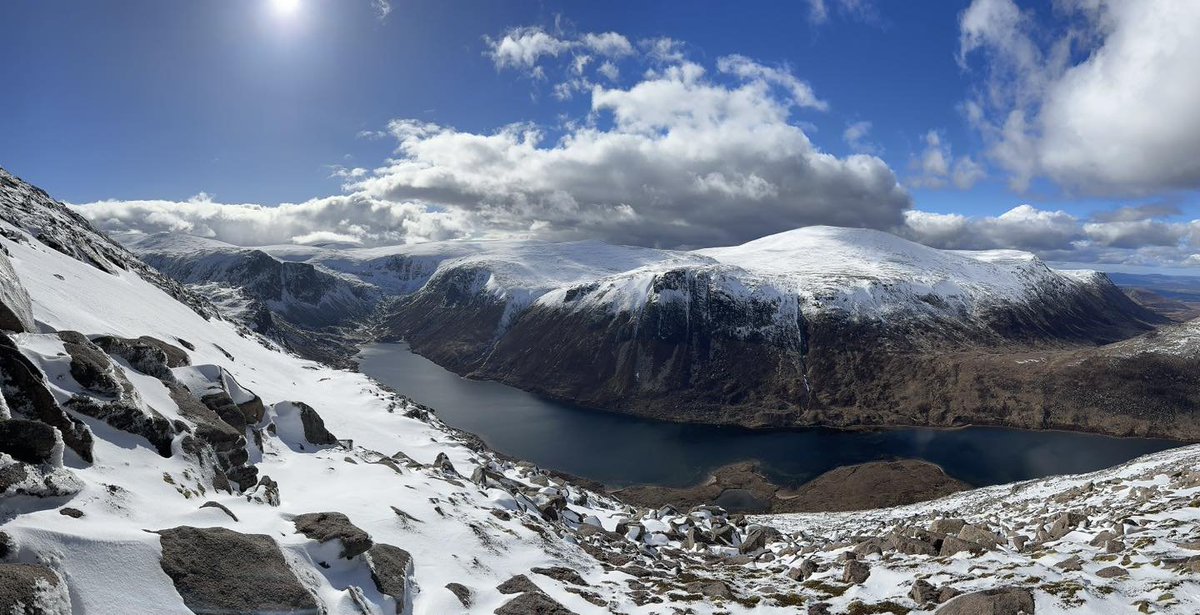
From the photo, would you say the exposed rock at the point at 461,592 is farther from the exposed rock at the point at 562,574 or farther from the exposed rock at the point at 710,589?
the exposed rock at the point at 710,589

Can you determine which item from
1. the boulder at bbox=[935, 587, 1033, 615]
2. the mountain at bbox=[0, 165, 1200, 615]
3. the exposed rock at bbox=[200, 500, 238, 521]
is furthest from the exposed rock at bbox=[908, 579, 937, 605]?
the exposed rock at bbox=[200, 500, 238, 521]

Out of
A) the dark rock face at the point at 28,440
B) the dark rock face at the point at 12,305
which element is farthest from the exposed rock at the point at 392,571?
the dark rock face at the point at 12,305

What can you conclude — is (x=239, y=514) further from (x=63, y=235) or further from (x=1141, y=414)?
(x=1141, y=414)

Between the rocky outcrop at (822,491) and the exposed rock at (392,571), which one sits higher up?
the exposed rock at (392,571)

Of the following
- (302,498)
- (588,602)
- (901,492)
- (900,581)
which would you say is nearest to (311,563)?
(302,498)

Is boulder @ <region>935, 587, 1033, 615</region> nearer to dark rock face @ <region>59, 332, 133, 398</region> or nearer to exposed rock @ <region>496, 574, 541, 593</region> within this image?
exposed rock @ <region>496, 574, 541, 593</region>
